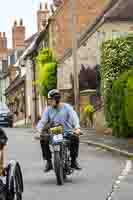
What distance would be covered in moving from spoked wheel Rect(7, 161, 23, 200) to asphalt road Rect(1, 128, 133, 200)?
165 cm

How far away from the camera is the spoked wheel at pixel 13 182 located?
9.73 metres

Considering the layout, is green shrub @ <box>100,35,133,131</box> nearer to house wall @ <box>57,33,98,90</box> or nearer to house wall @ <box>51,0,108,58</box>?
house wall @ <box>57,33,98,90</box>

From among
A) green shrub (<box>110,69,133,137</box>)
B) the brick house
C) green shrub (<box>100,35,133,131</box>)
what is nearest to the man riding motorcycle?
green shrub (<box>110,69,133,137</box>)

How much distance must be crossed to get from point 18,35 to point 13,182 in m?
79.7

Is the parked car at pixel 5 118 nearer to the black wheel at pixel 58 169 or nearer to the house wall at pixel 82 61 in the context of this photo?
the house wall at pixel 82 61

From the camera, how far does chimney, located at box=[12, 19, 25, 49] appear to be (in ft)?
286

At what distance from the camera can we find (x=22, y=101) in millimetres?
77625

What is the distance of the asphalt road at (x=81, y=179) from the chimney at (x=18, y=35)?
65.7 m

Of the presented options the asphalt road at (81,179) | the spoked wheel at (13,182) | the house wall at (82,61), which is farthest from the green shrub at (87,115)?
the spoked wheel at (13,182)

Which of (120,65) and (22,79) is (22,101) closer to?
(22,79)

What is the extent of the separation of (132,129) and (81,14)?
2779 cm

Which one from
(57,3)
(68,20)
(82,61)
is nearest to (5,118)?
(82,61)

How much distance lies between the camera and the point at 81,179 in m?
14.5

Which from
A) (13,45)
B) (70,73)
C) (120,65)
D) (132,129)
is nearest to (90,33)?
(70,73)
